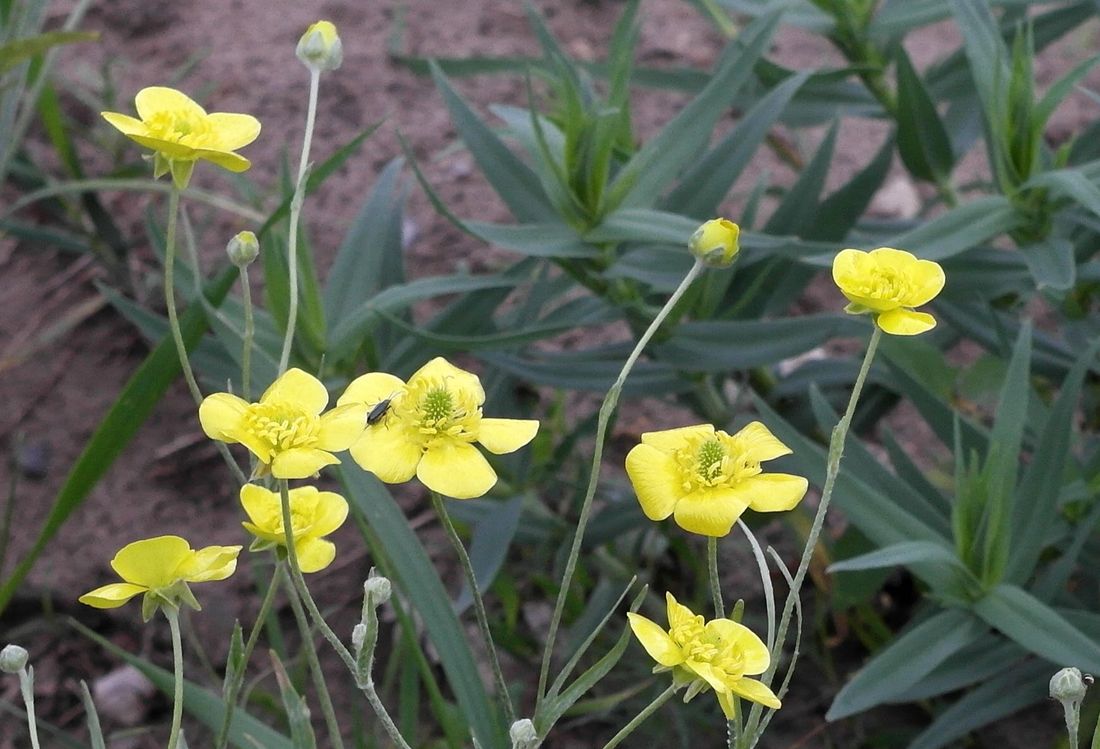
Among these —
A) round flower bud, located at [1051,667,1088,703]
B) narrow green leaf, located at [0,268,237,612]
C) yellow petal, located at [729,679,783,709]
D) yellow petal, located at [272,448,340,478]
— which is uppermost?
yellow petal, located at [272,448,340,478]

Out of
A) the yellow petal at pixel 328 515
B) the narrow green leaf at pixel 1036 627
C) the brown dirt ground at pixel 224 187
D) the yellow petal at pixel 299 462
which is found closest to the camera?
the yellow petal at pixel 299 462

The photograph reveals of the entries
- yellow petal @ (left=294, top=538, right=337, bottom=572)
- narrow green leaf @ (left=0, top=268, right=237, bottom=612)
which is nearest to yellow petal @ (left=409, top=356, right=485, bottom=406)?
yellow petal @ (left=294, top=538, right=337, bottom=572)

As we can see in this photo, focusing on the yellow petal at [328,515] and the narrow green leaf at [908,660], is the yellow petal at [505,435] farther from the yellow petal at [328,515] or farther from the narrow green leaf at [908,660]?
the narrow green leaf at [908,660]

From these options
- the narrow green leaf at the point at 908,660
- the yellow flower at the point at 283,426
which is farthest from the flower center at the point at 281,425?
the narrow green leaf at the point at 908,660

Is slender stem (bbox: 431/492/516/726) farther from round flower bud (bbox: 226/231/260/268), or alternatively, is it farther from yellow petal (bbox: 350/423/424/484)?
round flower bud (bbox: 226/231/260/268)

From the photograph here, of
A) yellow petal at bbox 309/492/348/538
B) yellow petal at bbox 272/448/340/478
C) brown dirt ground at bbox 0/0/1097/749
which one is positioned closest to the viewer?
yellow petal at bbox 272/448/340/478

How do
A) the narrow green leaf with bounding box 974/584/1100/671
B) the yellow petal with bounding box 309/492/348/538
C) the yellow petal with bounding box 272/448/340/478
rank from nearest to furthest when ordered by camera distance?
the yellow petal with bounding box 272/448/340/478, the yellow petal with bounding box 309/492/348/538, the narrow green leaf with bounding box 974/584/1100/671

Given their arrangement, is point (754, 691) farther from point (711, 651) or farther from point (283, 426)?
point (283, 426)
